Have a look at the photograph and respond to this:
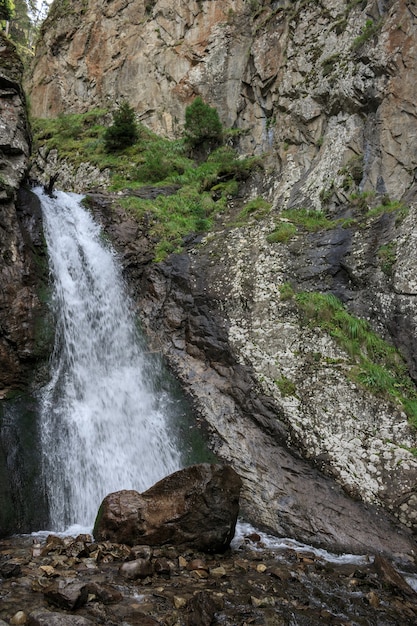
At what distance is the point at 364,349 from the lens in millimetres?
9414

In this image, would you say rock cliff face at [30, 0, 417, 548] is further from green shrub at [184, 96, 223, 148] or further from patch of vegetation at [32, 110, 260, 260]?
green shrub at [184, 96, 223, 148]

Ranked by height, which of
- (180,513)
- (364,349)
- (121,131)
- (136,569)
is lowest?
(136,569)

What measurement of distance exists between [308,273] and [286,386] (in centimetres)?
365

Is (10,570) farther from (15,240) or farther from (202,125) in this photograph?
(202,125)

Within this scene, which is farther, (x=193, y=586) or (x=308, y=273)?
(x=308, y=273)

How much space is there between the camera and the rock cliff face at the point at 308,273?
7863mm

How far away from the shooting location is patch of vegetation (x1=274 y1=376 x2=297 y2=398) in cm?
892

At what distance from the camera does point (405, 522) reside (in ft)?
22.4

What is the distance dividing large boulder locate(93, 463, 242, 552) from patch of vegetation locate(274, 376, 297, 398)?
281 centimetres

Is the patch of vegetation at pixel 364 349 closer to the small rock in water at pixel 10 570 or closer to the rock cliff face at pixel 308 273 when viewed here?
the rock cliff face at pixel 308 273

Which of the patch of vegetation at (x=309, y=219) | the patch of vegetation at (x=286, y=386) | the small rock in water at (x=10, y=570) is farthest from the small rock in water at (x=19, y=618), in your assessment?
the patch of vegetation at (x=309, y=219)

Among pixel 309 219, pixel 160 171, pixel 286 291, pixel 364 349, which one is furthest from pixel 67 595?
pixel 160 171

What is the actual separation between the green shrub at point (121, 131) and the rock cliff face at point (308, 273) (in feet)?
18.1

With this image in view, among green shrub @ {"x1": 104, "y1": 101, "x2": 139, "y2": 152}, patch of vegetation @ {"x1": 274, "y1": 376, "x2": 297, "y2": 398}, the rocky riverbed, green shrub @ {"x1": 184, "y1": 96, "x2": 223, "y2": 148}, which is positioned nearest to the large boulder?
the rocky riverbed
